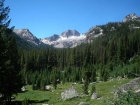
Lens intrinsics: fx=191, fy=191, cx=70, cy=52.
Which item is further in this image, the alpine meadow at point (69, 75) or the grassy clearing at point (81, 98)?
the grassy clearing at point (81, 98)

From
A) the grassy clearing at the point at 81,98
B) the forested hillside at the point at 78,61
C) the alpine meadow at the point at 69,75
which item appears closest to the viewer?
the alpine meadow at the point at 69,75

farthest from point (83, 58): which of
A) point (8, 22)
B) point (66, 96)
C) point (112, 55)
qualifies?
point (8, 22)

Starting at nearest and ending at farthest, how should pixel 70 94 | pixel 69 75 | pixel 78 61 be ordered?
pixel 70 94 → pixel 69 75 → pixel 78 61

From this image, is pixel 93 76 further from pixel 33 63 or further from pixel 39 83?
pixel 33 63

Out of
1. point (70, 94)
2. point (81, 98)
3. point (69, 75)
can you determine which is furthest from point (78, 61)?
point (81, 98)

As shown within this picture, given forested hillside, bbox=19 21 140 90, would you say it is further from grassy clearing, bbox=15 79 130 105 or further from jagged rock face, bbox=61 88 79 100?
jagged rock face, bbox=61 88 79 100

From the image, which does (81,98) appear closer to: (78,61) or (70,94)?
(70,94)

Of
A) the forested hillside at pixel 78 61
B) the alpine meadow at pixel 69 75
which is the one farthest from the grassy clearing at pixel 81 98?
the forested hillside at pixel 78 61

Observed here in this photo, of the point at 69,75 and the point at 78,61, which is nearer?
the point at 69,75

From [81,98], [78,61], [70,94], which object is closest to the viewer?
[81,98]

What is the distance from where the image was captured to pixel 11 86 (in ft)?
139

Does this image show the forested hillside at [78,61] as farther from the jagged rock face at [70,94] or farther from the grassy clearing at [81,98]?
the jagged rock face at [70,94]

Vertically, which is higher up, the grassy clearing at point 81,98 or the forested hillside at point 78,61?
the forested hillside at point 78,61

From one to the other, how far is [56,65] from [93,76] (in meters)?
75.3
